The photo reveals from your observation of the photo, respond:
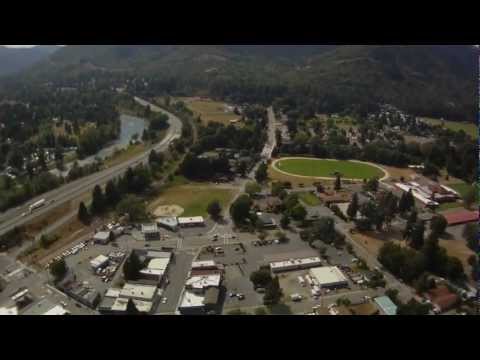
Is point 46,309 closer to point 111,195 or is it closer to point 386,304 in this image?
point 111,195

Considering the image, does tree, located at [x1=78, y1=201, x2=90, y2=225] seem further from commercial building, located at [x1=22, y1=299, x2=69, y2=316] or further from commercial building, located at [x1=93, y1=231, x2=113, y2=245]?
commercial building, located at [x1=22, y1=299, x2=69, y2=316]

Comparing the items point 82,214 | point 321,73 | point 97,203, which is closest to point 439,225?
point 97,203

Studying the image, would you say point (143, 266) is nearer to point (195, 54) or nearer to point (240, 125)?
point (240, 125)

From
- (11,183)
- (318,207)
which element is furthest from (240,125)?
(11,183)

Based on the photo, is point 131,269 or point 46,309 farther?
point 131,269

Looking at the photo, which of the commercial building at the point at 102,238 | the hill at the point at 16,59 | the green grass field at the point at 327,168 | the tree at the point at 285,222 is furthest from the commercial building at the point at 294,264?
the hill at the point at 16,59
